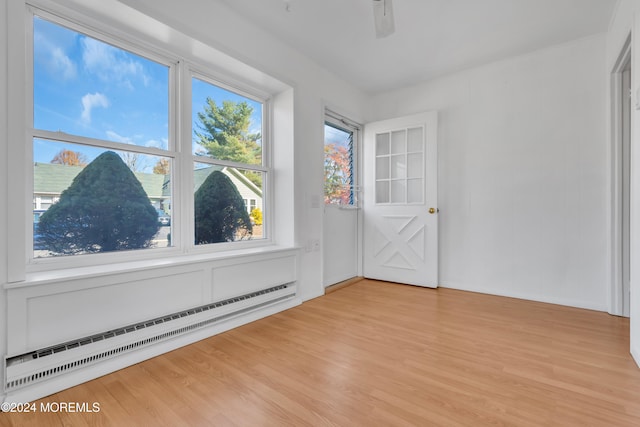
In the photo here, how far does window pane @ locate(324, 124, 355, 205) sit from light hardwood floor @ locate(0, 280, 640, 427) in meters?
1.83

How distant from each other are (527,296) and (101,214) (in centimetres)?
408

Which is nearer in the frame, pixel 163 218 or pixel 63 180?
pixel 63 180

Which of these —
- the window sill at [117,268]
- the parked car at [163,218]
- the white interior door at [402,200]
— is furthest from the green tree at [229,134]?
the white interior door at [402,200]

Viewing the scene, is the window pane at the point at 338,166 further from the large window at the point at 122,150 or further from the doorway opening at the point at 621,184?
the doorway opening at the point at 621,184

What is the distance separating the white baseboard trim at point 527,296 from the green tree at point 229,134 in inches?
107

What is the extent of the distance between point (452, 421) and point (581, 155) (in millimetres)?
3012

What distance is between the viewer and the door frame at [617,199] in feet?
8.94

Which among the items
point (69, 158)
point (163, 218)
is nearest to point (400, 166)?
point (163, 218)

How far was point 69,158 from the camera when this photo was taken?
1.97 metres

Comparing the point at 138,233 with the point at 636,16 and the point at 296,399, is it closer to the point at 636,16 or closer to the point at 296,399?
the point at 296,399

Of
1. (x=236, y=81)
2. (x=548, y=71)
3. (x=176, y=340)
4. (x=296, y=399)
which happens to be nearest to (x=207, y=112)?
(x=236, y=81)

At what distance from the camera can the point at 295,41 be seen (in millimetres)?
3051

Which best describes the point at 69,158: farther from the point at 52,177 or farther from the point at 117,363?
the point at 117,363

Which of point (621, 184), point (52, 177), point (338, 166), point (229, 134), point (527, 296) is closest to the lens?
point (52, 177)
